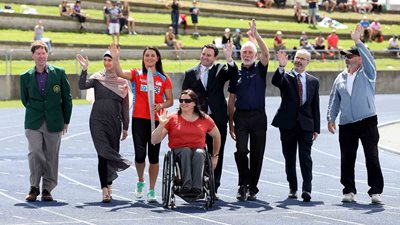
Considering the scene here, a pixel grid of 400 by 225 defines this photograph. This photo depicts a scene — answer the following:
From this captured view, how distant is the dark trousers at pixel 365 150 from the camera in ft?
48.3

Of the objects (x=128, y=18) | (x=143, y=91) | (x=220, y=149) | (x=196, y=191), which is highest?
(x=143, y=91)

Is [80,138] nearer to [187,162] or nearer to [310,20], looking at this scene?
[187,162]

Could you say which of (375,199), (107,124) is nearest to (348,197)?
(375,199)

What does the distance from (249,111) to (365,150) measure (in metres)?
1.44

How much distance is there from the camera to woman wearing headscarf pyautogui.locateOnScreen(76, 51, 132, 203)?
14.8 m

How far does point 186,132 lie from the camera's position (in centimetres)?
1418

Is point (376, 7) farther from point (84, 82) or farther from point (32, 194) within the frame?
point (32, 194)

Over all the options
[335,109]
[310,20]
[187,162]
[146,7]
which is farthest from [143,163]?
[310,20]

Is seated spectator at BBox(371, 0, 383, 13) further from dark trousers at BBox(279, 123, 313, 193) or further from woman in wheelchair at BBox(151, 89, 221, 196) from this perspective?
woman in wheelchair at BBox(151, 89, 221, 196)

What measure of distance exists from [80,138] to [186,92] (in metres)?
11.2

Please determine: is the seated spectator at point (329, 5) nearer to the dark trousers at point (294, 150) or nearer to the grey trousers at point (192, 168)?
the dark trousers at point (294, 150)

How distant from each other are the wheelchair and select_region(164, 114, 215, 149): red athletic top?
211 mm

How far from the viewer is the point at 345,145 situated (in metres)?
15.0

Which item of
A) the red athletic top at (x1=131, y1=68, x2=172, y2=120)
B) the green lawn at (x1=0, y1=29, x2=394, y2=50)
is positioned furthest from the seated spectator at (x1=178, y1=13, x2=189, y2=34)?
the red athletic top at (x1=131, y1=68, x2=172, y2=120)
